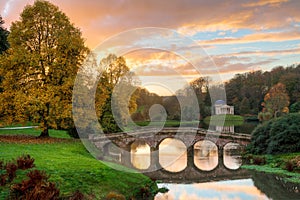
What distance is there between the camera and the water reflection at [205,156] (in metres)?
25.7

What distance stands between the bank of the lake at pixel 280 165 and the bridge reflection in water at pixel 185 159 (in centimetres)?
120

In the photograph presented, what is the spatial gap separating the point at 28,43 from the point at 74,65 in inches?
134

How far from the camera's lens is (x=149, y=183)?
17.0 m

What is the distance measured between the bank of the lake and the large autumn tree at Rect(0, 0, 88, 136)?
1370 cm

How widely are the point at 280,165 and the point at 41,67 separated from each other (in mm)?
17714

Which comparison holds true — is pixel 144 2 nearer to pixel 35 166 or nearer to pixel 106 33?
pixel 106 33

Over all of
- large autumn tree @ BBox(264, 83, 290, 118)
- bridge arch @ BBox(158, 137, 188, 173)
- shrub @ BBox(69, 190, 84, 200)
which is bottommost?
bridge arch @ BBox(158, 137, 188, 173)

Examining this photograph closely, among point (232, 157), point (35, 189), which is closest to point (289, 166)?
point (232, 157)

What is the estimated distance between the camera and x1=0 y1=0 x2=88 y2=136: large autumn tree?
21.6 m

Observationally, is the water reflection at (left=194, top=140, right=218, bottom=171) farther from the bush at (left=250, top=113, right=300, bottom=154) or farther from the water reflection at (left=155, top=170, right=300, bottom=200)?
the water reflection at (left=155, top=170, right=300, bottom=200)

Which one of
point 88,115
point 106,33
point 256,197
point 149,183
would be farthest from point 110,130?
point 256,197

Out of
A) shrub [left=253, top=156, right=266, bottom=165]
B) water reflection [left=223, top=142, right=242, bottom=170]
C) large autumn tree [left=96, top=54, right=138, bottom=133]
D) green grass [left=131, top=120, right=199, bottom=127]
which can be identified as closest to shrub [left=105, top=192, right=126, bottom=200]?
water reflection [left=223, top=142, right=242, bottom=170]

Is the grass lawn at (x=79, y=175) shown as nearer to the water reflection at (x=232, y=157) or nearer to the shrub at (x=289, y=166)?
the shrub at (x=289, y=166)

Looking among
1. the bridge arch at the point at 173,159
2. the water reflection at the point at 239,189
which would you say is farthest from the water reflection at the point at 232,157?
the water reflection at the point at 239,189
